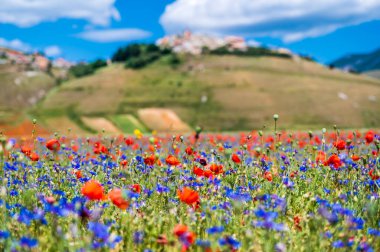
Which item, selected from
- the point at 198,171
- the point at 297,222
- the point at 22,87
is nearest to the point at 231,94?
the point at 22,87

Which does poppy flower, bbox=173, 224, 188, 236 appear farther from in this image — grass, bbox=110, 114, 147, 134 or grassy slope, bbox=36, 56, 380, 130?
grassy slope, bbox=36, 56, 380, 130

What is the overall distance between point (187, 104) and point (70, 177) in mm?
105954

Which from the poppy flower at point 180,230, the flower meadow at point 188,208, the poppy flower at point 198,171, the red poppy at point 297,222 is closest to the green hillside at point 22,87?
the flower meadow at point 188,208

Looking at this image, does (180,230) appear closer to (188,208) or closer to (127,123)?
(188,208)

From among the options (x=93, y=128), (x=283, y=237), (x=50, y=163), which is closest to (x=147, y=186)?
(x=50, y=163)

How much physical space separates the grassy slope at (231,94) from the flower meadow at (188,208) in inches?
3440

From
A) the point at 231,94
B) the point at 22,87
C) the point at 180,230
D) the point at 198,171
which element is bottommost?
the point at 180,230

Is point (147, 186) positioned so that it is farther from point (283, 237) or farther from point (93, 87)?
point (93, 87)

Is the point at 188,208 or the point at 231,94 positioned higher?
the point at 231,94

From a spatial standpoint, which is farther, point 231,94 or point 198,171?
point 231,94

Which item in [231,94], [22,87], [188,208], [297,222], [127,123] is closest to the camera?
[297,222]

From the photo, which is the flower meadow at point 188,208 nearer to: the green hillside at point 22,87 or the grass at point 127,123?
the grass at point 127,123

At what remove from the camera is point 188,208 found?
5746 mm

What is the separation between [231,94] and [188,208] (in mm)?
111791
